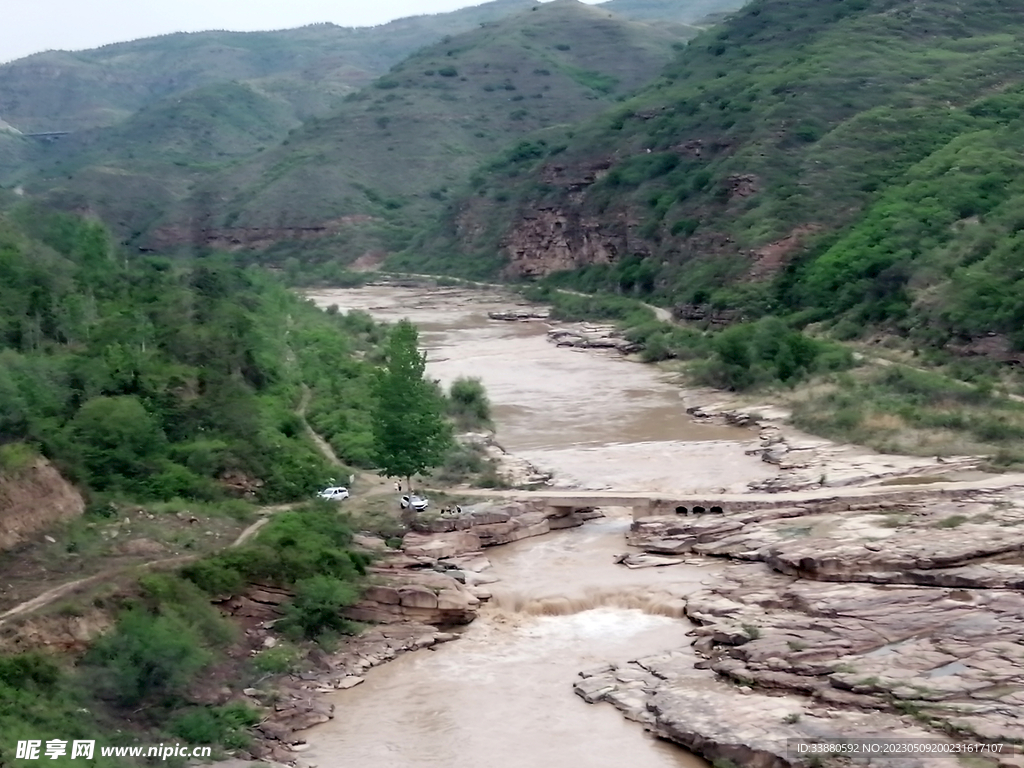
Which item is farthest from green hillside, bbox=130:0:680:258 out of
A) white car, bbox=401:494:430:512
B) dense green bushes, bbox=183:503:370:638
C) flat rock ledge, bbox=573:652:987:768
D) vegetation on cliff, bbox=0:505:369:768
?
flat rock ledge, bbox=573:652:987:768

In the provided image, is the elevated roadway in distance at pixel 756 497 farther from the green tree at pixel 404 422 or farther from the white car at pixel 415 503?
the green tree at pixel 404 422

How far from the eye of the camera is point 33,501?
33.6 metres

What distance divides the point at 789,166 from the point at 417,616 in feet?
187

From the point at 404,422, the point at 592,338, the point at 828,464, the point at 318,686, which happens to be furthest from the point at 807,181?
the point at 318,686

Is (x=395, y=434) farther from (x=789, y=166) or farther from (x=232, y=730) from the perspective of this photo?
(x=789, y=166)

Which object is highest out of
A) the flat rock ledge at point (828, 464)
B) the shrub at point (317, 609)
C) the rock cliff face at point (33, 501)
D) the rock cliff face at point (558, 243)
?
the rock cliff face at point (558, 243)

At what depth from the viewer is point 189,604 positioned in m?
31.2

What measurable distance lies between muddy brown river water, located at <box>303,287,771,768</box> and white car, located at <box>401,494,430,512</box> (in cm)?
255

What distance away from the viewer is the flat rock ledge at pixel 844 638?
1045 inches

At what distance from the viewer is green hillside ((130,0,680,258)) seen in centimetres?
13350

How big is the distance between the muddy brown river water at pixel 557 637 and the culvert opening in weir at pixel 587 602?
0.04 m

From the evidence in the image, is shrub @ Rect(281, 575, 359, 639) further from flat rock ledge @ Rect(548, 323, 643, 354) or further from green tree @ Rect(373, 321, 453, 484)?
flat rock ledge @ Rect(548, 323, 643, 354)

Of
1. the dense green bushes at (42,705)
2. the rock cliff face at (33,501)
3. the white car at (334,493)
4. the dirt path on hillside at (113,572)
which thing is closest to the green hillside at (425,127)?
the white car at (334,493)

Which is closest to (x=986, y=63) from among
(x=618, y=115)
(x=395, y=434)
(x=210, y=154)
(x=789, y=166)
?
(x=789, y=166)
